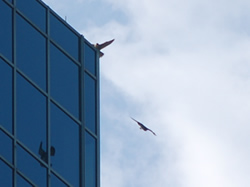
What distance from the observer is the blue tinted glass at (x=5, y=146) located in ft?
78.5

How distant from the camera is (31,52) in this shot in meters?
25.6

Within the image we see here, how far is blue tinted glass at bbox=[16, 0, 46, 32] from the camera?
2581cm

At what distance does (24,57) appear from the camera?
25.3 metres

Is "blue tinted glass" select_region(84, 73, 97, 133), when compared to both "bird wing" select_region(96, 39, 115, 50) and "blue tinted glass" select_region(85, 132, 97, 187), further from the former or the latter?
"bird wing" select_region(96, 39, 115, 50)

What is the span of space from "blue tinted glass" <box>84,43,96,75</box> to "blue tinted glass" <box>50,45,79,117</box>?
691 mm

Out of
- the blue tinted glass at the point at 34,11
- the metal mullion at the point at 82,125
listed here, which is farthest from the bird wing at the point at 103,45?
the blue tinted glass at the point at 34,11

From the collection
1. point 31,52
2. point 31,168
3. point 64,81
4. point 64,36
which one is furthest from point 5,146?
point 64,36

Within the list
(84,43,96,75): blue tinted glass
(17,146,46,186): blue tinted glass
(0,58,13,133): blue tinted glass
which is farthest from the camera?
(84,43,96,75): blue tinted glass

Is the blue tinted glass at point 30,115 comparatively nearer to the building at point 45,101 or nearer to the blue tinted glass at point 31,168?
the building at point 45,101

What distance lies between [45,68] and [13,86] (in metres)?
1.44

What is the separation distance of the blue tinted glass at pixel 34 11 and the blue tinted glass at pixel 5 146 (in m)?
3.24

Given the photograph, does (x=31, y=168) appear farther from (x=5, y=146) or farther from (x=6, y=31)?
(x=6, y=31)

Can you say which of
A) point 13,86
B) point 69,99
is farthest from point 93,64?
point 13,86

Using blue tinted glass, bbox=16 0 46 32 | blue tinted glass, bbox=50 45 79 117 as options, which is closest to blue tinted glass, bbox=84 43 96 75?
blue tinted glass, bbox=50 45 79 117
